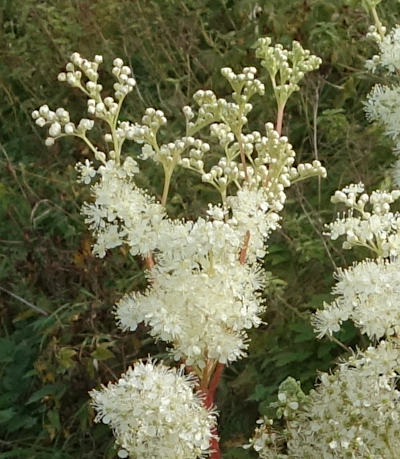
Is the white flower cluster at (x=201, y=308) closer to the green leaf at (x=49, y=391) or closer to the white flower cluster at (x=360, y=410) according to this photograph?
the white flower cluster at (x=360, y=410)

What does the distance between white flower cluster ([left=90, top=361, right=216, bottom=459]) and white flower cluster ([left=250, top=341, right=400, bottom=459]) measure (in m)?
0.17

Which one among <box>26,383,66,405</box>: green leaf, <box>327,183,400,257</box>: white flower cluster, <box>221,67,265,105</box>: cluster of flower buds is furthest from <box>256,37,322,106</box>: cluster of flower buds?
<box>26,383,66,405</box>: green leaf

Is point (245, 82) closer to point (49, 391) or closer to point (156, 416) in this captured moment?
point (156, 416)

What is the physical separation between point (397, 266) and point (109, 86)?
2416mm

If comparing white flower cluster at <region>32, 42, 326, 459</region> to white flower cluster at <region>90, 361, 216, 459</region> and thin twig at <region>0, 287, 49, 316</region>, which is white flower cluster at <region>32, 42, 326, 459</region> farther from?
thin twig at <region>0, 287, 49, 316</region>

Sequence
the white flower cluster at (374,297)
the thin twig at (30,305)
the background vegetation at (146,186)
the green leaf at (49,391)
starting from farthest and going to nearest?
the thin twig at (30,305) → the green leaf at (49,391) → the background vegetation at (146,186) → the white flower cluster at (374,297)

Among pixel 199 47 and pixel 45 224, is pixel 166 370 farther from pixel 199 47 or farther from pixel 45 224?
pixel 199 47

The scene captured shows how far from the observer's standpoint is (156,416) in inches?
58.9

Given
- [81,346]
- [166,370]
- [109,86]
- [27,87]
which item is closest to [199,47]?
[109,86]

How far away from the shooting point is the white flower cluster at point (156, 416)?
1.50 metres

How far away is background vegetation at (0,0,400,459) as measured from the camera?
8.91 ft

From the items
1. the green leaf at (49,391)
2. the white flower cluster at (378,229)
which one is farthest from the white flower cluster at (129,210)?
the green leaf at (49,391)

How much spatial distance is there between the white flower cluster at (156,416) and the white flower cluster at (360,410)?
0.17 metres

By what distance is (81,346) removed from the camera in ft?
9.29
